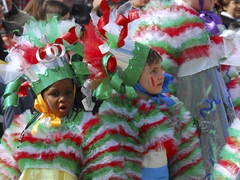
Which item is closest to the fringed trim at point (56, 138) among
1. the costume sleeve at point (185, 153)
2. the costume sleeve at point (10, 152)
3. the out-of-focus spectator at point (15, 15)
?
the costume sleeve at point (10, 152)

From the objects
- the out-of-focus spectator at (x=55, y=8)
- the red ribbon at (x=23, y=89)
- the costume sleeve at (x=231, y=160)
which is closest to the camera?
the costume sleeve at (x=231, y=160)

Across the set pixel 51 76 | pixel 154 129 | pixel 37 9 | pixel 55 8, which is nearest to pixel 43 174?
pixel 51 76

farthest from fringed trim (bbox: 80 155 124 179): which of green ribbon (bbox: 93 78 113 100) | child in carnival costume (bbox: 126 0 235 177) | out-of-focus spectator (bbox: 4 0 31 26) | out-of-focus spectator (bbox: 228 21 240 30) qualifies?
out-of-focus spectator (bbox: 4 0 31 26)

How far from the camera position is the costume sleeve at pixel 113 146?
3.37 m

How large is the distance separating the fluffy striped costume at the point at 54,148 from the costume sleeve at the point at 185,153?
1.76 ft

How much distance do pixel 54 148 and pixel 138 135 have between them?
0.51m

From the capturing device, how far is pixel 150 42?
13.4ft

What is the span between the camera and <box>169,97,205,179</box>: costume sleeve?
12.0ft

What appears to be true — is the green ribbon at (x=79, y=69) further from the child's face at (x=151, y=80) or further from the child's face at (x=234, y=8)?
the child's face at (x=234, y=8)

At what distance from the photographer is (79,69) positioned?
3.50 m

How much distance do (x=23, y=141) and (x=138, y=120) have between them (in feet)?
2.25

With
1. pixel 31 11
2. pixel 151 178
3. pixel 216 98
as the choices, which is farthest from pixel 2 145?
pixel 31 11

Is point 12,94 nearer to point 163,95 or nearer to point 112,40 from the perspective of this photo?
point 112,40

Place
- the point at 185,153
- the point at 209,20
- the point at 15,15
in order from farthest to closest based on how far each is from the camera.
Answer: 1. the point at 15,15
2. the point at 209,20
3. the point at 185,153
